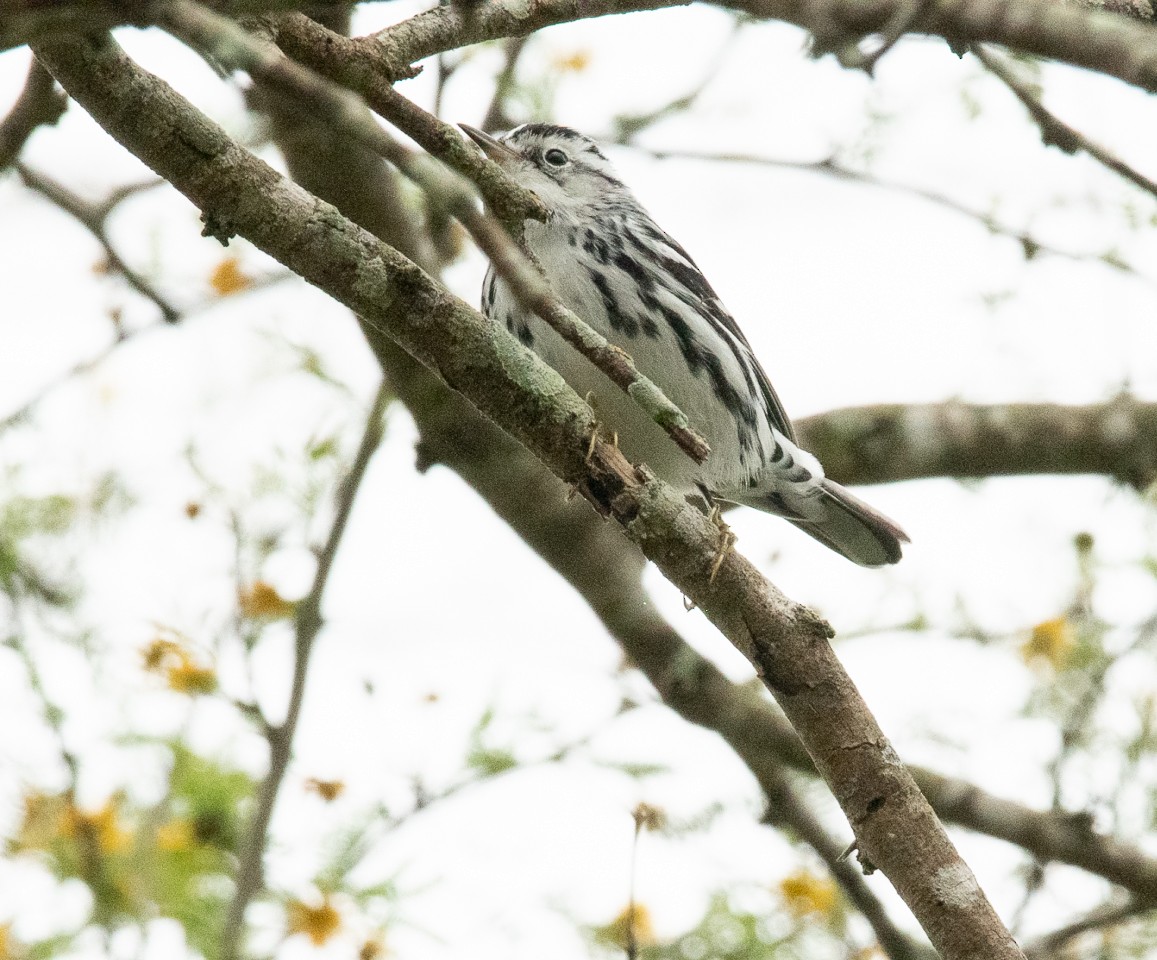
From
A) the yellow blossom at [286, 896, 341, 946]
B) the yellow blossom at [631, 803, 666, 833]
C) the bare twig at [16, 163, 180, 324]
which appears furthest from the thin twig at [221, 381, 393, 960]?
the yellow blossom at [631, 803, 666, 833]

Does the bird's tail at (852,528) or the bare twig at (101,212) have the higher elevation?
the bird's tail at (852,528)

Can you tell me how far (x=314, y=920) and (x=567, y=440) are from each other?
204 cm

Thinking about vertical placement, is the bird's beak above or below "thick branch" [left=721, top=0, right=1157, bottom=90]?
above

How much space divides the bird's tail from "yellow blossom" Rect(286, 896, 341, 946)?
187 cm

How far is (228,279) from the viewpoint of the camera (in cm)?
462

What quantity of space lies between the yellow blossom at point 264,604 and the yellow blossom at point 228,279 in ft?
3.36

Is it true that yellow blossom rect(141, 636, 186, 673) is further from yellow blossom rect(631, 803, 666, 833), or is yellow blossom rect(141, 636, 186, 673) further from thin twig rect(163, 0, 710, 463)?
thin twig rect(163, 0, 710, 463)

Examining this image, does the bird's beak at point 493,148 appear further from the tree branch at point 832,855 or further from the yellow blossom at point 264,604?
the tree branch at point 832,855

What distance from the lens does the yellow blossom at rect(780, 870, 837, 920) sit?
14.3ft

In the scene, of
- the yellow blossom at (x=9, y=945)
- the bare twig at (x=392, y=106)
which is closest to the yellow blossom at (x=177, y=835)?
the yellow blossom at (x=9, y=945)

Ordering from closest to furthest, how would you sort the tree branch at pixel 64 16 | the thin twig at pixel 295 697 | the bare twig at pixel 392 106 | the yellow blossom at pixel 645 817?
the tree branch at pixel 64 16 → the bare twig at pixel 392 106 → the yellow blossom at pixel 645 817 → the thin twig at pixel 295 697

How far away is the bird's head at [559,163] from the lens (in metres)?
4.61

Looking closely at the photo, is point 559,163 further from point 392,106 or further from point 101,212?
point 392,106

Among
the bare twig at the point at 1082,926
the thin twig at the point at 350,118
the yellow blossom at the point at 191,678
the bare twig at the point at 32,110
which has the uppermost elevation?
the bare twig at the point at 32,110
